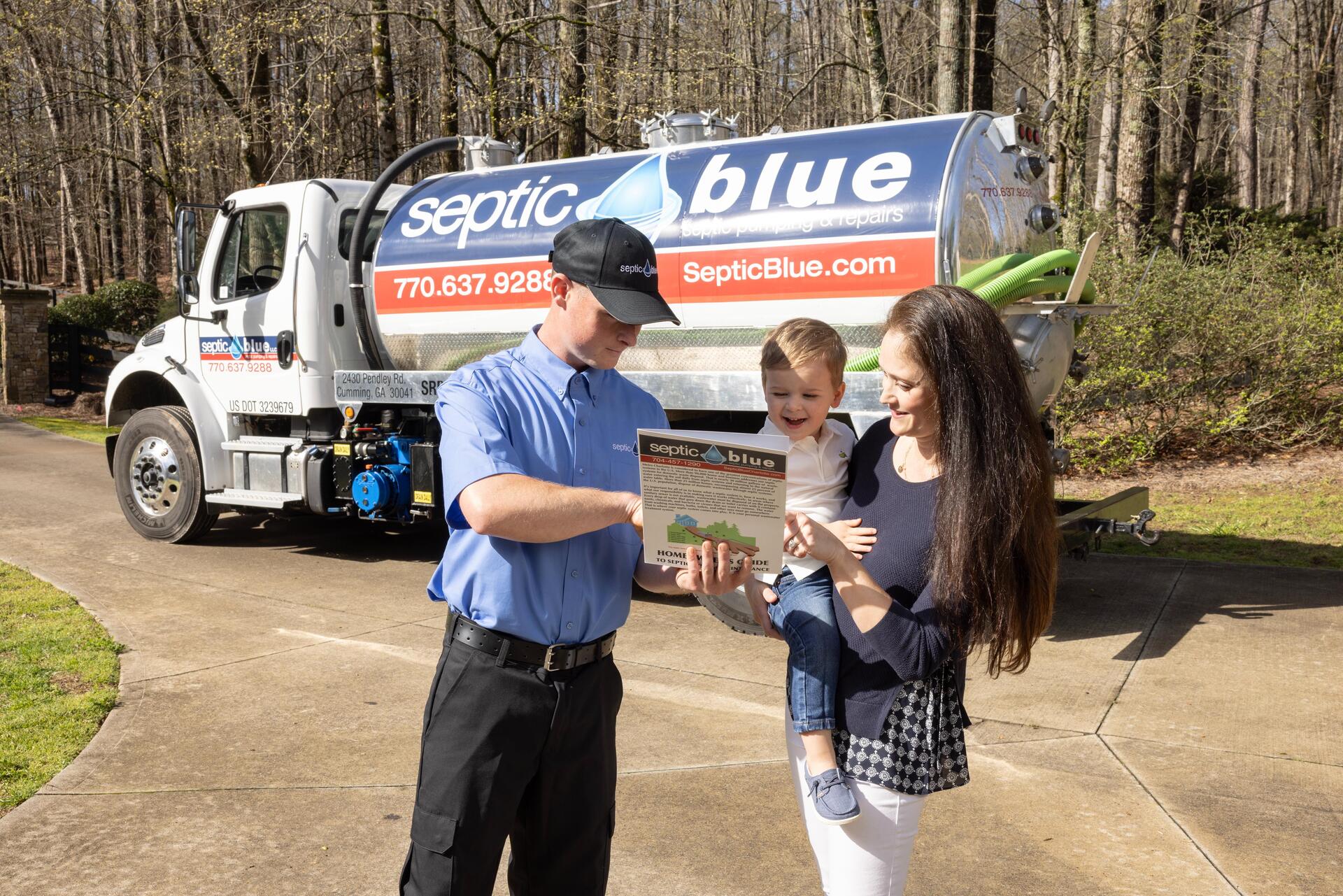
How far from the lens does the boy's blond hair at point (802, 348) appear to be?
9.16 ft

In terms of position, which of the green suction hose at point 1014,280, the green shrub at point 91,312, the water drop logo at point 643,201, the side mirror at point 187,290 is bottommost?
the green suction hose at point 1014,280

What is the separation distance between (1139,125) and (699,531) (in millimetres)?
14886

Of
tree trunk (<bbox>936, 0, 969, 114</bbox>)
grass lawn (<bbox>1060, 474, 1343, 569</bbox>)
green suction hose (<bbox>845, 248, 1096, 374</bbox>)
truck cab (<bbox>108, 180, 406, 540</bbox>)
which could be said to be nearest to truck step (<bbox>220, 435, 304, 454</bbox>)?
truck cab (<bbox>108, 180, 406, 540</bbox>)

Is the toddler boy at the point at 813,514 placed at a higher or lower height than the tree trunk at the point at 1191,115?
lower

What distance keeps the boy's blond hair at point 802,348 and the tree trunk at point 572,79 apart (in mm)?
14453

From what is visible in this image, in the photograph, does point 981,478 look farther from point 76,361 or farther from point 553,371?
point 76,361

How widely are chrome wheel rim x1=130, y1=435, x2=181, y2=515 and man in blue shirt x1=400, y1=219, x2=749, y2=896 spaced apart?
7.56 meters

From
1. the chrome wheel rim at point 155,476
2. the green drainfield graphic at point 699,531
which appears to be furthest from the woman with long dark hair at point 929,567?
the chrome wheel rim at point 155,476

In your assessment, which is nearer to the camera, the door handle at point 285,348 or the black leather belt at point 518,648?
the black leather belt at point 518,648

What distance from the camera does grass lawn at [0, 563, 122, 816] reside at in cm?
466

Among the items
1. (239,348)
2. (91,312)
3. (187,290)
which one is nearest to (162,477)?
(239,348)

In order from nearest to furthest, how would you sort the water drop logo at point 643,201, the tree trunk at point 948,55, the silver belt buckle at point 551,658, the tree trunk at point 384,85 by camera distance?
1. the silver belt buckle at point 551,658
2. the water drop logo at point 643,201
3. the tree trunk at point 948,55
4. the tree trunk at point 384,85

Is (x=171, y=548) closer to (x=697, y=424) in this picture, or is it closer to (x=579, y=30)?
(x=697, y=424)

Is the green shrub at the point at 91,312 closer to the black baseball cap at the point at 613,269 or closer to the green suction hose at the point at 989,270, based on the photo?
the green suction hose at the point at 989,270
